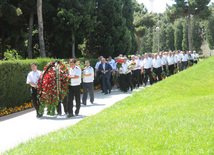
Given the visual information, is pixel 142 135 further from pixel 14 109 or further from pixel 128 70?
pixel 128 70

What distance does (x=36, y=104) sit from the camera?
10555mm

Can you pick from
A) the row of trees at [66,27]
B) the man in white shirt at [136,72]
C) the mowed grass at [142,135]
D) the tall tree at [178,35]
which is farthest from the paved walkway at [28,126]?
the tall tree at [178,35]

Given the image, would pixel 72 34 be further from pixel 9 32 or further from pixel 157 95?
pixel 157 95

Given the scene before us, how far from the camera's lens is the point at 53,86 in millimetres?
10062

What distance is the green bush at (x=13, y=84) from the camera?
11.9m

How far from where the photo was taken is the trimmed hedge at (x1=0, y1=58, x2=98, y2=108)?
11.9 m

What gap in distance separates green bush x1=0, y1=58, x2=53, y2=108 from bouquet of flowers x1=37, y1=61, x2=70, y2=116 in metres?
2.59

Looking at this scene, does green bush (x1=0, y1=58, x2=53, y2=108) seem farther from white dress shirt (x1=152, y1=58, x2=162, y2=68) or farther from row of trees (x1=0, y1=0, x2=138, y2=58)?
white dress shirt (x1=152, y1=58, x2=162, y2=68)

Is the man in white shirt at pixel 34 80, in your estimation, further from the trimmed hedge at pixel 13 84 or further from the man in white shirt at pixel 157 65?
the man in white shirt at pixel 157 65

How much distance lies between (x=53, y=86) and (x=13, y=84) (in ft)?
11.0

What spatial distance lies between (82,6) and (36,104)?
1511cm

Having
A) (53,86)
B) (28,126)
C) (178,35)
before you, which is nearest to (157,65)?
(53,86)

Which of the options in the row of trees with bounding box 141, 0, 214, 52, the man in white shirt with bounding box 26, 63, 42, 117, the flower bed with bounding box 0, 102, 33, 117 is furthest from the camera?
the row of trees with bounding box 141, 0, 214, 52

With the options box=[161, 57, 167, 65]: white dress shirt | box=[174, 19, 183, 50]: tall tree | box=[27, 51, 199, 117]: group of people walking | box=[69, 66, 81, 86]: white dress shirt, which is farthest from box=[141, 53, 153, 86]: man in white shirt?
box=[174, 19, 183, 50]: tall tree
